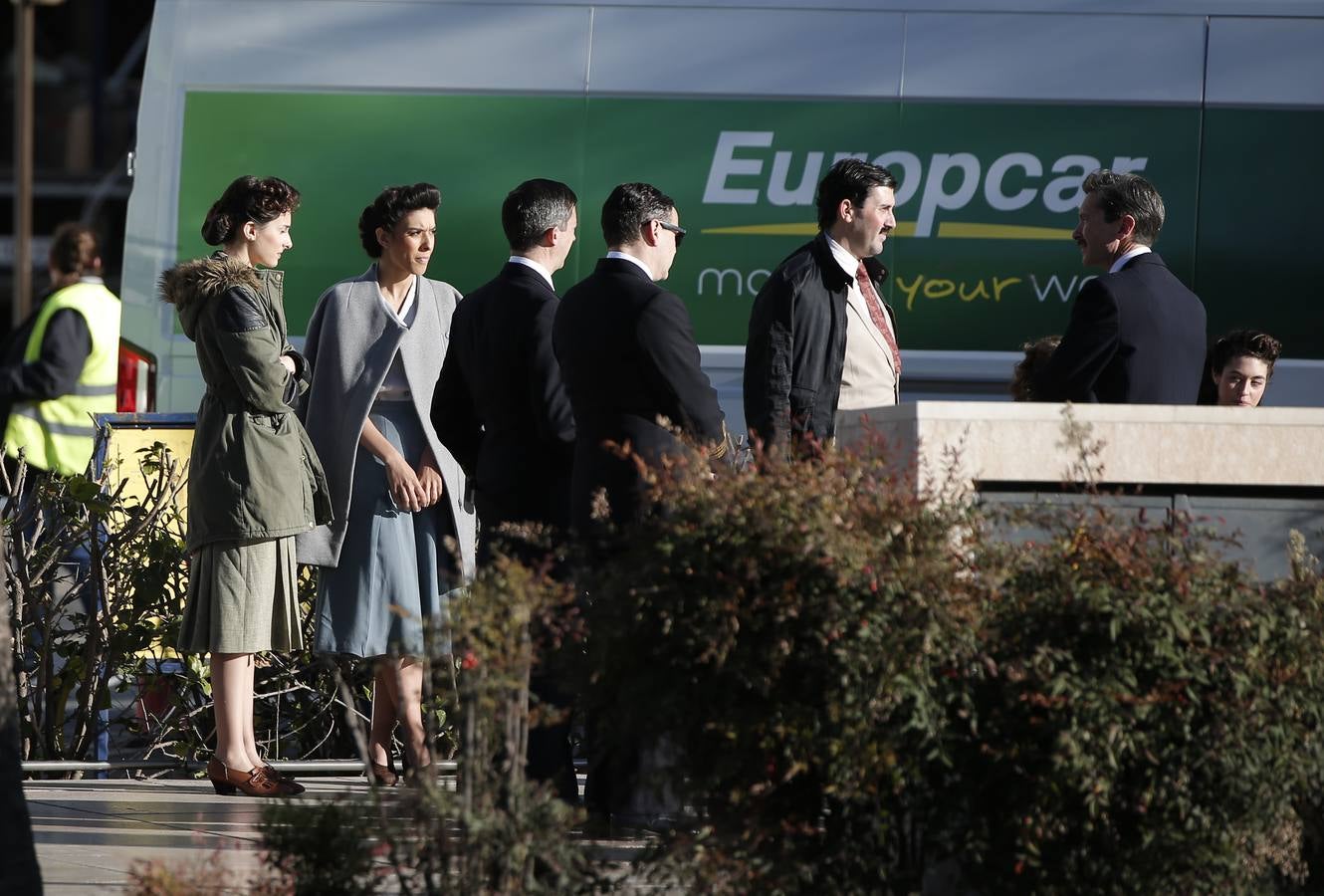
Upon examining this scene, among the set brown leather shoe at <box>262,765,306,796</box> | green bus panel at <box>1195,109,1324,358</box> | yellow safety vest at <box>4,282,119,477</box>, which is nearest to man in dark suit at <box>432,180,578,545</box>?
brown leather shoe at <box>262,765,306,796</box>

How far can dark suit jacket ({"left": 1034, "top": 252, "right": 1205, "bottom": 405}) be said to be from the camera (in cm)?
492

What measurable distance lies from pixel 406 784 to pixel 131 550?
331 cm

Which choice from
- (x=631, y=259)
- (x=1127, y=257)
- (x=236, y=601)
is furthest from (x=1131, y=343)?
(x=236, y=601)

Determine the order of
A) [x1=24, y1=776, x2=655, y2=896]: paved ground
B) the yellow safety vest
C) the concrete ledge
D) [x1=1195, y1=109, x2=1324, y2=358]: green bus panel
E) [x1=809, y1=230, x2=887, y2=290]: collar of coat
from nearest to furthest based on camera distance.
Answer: the concrete ledge
[x1=24, y1=776, x2=655, y2=896]: paved ground
[x1=809, y1=230, x2=887, y2=290]: collar of coat
[x1=1195, y1=109, x2=1324, y2=358]: green bus panel
the yellow safety vest

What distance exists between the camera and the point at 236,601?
17.4ft

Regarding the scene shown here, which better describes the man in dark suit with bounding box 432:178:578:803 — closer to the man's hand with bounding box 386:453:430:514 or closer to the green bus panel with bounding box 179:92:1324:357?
the man's hand with bounding box 386:453:430:514

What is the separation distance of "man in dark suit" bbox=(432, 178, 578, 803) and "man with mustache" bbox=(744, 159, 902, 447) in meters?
0.56

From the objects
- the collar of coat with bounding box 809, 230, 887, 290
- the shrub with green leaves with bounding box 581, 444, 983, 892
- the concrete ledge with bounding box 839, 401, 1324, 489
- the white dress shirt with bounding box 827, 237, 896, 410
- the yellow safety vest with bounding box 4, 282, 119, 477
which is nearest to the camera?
the shrub with green leaves with bounding box 581, 444, 983, 892

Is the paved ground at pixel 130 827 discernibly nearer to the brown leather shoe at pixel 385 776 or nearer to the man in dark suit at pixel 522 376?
the brown leather shoe at pixel 385 776

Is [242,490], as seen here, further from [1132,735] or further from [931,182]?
[931,182]

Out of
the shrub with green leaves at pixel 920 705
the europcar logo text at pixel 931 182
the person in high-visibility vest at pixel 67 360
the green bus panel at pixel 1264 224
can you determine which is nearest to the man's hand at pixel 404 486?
the shrub with green leaves at pixel 920 705

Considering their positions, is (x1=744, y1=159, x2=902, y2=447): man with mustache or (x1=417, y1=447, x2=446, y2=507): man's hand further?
(x1=417, y1=447, x2=446, y2=507): man's hand

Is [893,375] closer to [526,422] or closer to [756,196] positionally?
[526,422]

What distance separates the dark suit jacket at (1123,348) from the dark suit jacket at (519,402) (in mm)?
1294
